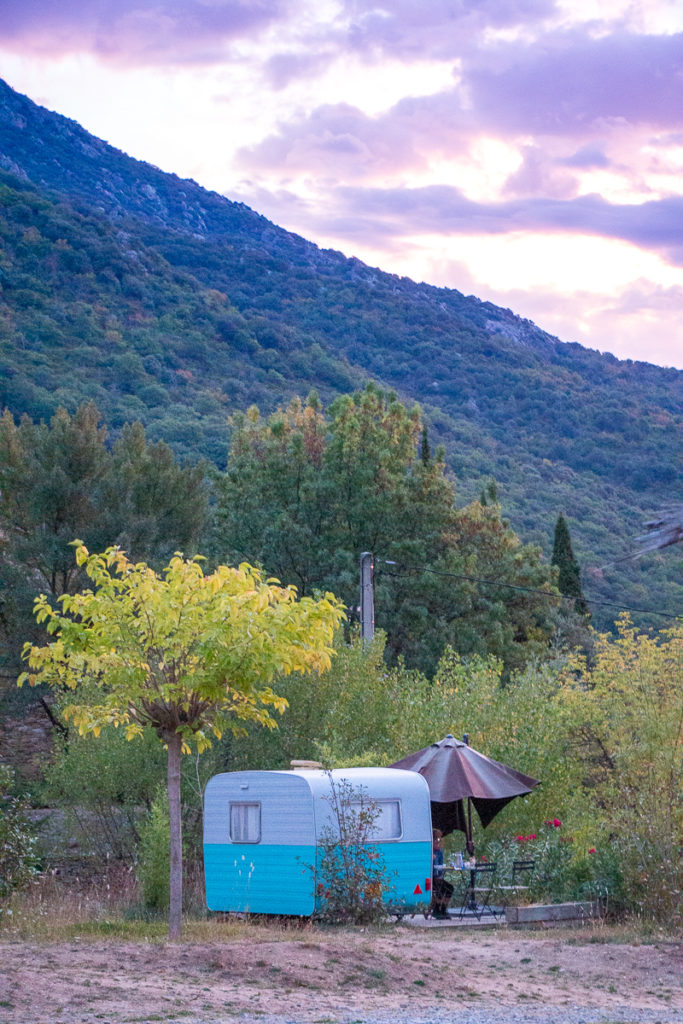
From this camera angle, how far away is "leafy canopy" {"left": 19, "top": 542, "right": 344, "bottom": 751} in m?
10.4

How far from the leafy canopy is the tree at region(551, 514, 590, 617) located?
34.4 metres

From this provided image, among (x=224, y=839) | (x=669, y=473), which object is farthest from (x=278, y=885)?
(x=669, y=473)

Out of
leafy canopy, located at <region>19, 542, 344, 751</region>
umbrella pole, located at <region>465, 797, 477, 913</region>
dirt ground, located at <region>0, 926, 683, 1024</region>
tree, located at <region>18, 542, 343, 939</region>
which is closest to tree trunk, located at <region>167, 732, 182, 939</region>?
tree, located at <region>18, 542, 343, 939</region>

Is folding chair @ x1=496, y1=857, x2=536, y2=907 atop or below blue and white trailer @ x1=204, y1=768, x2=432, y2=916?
below

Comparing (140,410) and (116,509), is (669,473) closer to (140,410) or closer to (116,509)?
(140,410)

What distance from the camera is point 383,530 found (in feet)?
106

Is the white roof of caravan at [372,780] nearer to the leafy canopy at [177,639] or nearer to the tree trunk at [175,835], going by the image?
the tree trunk at [175,835]

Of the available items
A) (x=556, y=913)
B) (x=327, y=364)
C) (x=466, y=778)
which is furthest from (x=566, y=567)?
(x=327, y=364)

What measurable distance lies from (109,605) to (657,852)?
6882mm

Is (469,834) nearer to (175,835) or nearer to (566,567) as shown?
(175,835)

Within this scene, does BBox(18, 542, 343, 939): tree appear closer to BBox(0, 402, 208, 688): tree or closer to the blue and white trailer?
the blue and white trailer

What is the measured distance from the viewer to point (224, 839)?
13547 mm

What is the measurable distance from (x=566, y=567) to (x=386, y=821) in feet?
109

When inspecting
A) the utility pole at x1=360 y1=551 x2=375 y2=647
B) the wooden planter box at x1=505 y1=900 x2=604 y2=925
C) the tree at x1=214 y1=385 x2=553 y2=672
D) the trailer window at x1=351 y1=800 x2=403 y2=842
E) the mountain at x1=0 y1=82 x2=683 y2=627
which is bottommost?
the wooden planter box at x1=505 y1=900 x2=604 y2=925
